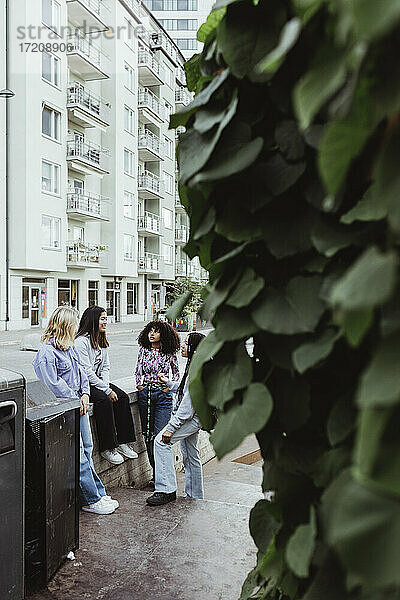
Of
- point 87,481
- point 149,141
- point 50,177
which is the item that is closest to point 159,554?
point 87,481

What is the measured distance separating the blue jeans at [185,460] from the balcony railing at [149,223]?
Answer: 1308 inches

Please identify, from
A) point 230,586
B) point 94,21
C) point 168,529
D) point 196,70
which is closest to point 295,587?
point 196,70

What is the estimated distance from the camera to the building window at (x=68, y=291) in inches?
1244

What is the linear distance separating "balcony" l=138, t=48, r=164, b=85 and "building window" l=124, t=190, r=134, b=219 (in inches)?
334

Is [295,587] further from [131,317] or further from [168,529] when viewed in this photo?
[131,317]

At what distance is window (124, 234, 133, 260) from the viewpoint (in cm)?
3651

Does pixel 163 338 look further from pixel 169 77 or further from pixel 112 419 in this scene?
pixel 169 77

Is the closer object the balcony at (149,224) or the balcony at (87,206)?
the balcony at (87,206)

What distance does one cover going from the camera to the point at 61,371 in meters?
5.63

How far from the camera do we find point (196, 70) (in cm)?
138

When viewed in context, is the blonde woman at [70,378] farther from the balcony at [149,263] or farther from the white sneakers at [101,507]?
the balcony at [149,263]

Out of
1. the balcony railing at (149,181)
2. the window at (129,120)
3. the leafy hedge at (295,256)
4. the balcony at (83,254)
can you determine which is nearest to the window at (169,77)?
the balcony railing at (149,181)

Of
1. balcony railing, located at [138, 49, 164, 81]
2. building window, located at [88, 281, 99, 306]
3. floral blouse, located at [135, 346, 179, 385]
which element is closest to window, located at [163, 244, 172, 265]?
building window, located at [88, 281, 99, 306]

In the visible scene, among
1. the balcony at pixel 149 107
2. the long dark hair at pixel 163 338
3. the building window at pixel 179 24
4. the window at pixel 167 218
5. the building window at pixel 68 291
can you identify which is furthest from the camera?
the building window at pixel 179 24
